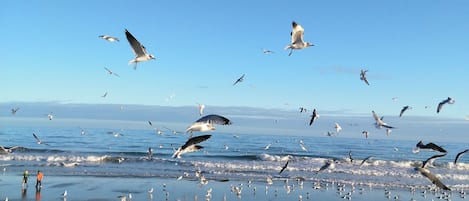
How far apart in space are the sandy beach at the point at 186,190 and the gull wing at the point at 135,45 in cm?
1450

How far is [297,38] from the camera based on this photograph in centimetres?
996

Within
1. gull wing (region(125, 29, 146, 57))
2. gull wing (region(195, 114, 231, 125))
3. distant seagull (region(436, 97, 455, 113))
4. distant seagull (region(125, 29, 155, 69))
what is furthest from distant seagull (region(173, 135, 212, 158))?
Answer: distant seagull (region(436, 97, 455, 113))

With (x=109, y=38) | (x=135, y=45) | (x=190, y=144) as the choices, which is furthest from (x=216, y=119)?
(x=109, y=38)

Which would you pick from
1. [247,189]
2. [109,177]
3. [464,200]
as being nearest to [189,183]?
[247,189]

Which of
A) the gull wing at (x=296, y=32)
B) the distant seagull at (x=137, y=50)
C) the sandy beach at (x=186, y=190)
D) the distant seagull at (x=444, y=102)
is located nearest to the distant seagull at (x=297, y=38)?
the gull wing at (x=296, y=32)

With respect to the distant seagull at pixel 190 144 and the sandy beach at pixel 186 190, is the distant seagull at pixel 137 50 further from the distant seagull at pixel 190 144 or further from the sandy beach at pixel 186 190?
the sandy beach at pixel 186 190

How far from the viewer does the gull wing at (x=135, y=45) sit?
26.1 feet

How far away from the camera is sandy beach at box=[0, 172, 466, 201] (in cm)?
2222

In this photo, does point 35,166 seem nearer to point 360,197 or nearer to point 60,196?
point 60,196

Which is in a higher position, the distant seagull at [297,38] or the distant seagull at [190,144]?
the distant seagull at [297,38]

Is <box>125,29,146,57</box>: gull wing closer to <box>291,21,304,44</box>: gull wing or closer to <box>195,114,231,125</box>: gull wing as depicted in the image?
<box>195,114,231,125</box>: gull wing

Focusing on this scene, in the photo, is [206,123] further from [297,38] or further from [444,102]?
[444,102]

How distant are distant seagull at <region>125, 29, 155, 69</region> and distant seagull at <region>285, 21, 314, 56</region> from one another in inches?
118

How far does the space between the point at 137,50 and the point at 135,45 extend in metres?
0.14
